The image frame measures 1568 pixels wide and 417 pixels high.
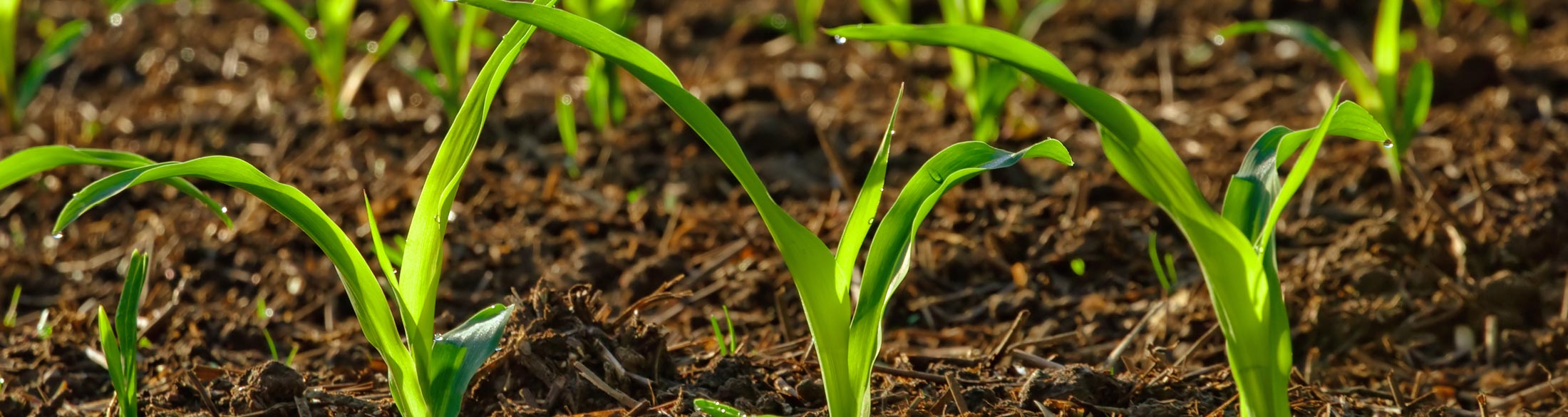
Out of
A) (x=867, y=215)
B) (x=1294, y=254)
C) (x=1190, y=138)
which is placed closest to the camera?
(x=867, y=215)

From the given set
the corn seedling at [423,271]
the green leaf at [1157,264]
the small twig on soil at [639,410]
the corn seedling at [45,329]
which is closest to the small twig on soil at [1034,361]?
the green leaf at [1157,264]

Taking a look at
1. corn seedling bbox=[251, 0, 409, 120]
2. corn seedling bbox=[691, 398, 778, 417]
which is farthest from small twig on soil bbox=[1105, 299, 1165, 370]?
corn seedling bbox=[251, 0, 409, 120]

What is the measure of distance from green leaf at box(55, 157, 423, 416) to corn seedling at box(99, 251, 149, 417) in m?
0.19

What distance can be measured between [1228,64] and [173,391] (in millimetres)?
2515

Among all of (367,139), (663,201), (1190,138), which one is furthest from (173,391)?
(1190,138)

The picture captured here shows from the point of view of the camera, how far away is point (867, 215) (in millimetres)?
1160

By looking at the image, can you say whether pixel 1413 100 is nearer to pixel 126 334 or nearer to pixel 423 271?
pixel 423 271

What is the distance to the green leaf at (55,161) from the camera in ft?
3.55

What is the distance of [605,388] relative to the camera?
142 cm

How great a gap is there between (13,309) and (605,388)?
117 cm

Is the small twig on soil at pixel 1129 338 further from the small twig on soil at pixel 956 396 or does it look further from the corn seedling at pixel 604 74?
the corn seedling at pixel 604 74

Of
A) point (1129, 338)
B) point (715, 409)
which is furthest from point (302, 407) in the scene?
point (1129, 338)

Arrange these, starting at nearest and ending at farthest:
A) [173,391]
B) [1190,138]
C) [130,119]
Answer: [173,391], [1190,138], [130,119]

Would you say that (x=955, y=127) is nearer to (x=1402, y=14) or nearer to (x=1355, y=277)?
(x=1355, y=277)
